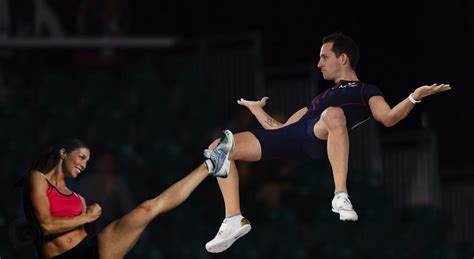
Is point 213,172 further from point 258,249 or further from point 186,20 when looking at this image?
point 186,20

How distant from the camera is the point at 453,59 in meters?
21.6

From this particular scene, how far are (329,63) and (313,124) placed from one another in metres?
0.51

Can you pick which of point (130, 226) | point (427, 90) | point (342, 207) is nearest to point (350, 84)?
point (427, 90)

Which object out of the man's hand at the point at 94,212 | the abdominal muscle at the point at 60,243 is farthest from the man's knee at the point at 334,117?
the abdominal muscle at the point at 60,243

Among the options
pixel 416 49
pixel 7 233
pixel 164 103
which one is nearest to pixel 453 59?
pixel 416 49

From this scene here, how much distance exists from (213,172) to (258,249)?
6.16 metres

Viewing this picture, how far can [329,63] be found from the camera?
10594mm

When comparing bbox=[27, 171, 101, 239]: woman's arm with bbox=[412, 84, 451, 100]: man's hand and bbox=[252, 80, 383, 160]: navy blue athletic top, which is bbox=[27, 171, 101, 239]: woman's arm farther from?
bbox=[412, 84, 451, 100]: man's hand

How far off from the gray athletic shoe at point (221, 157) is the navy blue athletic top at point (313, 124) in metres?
0.32

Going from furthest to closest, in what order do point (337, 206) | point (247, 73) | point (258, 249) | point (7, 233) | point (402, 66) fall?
point (402, 66) → point (247, 73) → point (258, 249) → point (7, 233) → point (337, 206)

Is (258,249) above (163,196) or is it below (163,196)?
below

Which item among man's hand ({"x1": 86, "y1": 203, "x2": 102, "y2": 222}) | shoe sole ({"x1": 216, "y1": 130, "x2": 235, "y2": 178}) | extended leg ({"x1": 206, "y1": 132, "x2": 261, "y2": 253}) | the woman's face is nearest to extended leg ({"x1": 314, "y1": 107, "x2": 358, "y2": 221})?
extended leg ({"x1": 206, "y1": 132, "x2": 261, "y2": 253})

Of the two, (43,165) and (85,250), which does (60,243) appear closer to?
(85,250)

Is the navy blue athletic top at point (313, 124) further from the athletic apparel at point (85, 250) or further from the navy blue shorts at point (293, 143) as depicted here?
the athletic apparel at point (85, 250)
